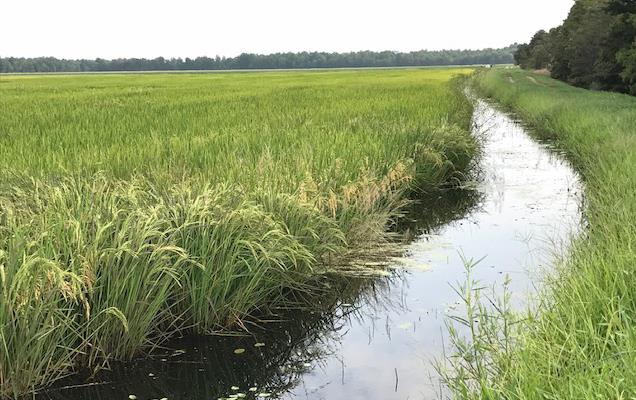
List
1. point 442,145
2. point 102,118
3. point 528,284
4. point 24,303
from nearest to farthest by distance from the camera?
point 24,303 < point 528,284 < point 442,145 < point 102,118

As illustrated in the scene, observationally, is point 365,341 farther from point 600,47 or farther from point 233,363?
point 600,47

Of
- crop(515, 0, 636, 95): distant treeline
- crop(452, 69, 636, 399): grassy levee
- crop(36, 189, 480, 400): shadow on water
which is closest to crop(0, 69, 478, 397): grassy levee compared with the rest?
crop(36, 189, 480, 400): shadow on water

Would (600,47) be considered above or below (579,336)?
above

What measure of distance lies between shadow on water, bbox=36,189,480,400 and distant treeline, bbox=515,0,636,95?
66.5 feet

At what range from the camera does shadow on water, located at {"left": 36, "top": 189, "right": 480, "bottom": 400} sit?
3729 mm

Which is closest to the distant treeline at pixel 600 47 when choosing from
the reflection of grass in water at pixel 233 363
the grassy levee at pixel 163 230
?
the grassy levee at pixel 163 230

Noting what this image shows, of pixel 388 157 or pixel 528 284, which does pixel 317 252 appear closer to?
pixel 528 284

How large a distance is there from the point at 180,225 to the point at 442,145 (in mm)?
5881

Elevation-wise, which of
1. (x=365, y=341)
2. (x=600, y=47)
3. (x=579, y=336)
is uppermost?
(x=600, y=47)

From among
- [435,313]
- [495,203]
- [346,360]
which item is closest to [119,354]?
[346,360]

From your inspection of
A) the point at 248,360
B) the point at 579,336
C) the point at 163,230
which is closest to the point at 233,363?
the point at 248,360

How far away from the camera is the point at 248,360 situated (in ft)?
13.6

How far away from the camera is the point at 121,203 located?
4.52 m

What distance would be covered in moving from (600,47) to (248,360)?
2947 cm
